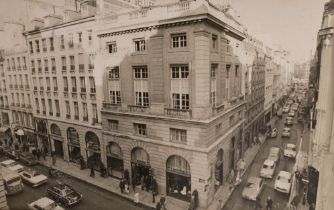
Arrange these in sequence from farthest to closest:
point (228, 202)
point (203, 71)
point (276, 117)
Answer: point (276, 117)
point (228, 202)
point (203, 71)

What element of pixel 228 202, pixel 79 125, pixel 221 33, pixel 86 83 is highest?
pixel 221 33

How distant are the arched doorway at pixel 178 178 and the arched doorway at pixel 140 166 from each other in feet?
8.00

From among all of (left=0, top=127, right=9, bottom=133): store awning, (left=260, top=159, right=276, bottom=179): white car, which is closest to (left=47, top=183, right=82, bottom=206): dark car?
(left=260, top=159, right=276, bottom=179): white car

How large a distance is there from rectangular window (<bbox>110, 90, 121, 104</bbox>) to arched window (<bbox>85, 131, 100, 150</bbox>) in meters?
6.43

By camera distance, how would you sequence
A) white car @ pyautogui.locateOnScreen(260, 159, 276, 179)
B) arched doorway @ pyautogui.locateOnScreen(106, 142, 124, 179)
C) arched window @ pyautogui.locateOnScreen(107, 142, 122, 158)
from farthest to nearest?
arched doorway @ pyautogui.locateOnScreen(106, 142, 124, 179)
arched window @ pyautogui.locateOnScreen(107, 142, 122, 158)
white car @ pyautogui.locateOnScreen(260, 159, 276, 179)

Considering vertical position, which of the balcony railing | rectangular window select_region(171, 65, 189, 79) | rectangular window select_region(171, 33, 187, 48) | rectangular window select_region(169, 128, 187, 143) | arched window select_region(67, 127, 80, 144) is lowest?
arched window select_region(67, 127, 80, 144)

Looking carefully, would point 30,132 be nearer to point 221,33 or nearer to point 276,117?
point 221,33

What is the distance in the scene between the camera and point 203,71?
66.6 ft

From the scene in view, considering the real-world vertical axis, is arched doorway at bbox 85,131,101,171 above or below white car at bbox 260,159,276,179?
above

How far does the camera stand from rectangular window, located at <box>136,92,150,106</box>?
24.3m

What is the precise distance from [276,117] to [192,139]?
165 feet

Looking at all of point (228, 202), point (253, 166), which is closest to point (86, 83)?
point (228, 202)

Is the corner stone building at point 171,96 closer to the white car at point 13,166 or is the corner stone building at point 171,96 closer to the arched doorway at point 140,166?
the arched doorway at point 140,166

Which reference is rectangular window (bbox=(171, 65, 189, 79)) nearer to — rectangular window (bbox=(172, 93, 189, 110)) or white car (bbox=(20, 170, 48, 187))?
rectangular window (bbox=(172, 93, 189, 110))
